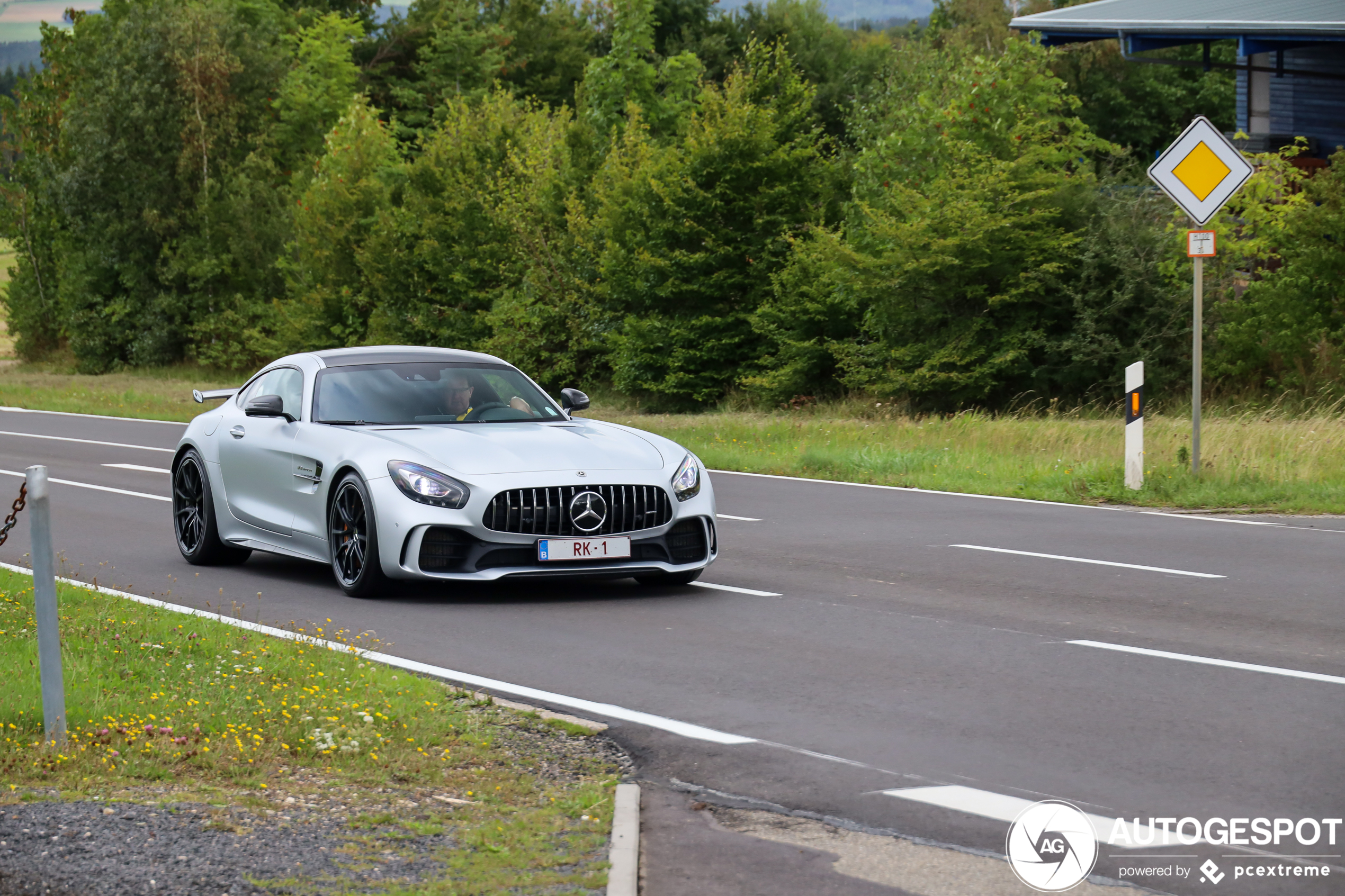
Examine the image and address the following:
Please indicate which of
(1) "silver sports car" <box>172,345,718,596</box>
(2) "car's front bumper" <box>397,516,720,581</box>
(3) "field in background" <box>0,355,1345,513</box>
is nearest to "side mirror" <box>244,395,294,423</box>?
(1) "silver sports car" <box>172,345,718,596</box>

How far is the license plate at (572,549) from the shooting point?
9.44 metres

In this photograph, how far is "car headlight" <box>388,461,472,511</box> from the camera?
9406 mm

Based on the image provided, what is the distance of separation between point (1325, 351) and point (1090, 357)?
12.0ft

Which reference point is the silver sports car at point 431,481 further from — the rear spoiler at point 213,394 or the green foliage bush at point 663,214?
the green foliage bush at point 663,214

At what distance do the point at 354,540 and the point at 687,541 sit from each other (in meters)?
2.09

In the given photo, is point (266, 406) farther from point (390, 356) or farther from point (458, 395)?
point (458, 395)

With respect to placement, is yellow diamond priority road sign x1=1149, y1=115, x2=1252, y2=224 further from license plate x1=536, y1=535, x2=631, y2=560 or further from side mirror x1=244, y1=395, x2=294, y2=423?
side mirror x1=244, y1=395, x2=294, y2=423

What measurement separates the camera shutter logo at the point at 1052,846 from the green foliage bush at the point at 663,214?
21266 millimetres

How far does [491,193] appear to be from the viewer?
39.3m

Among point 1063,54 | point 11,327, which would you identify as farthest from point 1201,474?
point 11,327

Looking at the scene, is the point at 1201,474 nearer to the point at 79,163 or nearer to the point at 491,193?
the point at 491,193

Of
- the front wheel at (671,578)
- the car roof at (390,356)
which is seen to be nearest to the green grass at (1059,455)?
the front wheel at (671,578)

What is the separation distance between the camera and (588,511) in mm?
9492

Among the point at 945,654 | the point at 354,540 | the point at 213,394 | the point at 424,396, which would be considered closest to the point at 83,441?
the point at 213,394
